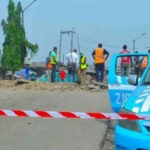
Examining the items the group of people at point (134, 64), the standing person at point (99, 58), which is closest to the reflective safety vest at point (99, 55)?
the standing person at point (99, 58)

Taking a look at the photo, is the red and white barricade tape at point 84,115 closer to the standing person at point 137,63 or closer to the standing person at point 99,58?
the standing person at point 137,63

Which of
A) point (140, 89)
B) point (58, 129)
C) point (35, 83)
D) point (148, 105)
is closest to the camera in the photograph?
point (148, 105)

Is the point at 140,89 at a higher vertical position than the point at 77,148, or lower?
higher

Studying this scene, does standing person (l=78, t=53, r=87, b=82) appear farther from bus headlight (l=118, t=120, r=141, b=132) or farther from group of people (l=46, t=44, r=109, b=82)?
bus headlight (l=118, t=120, r=141, b=132)

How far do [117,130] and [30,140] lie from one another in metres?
3.08

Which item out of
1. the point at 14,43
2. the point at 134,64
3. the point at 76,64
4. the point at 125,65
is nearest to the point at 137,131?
the point at 125,65

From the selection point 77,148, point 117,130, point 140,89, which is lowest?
point 77,148

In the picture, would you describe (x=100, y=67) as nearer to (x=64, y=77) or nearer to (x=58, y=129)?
(x=64, y=77)

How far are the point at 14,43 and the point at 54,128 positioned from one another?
3942 cm

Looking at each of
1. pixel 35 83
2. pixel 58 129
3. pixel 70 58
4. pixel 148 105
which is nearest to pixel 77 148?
pixel 58 129

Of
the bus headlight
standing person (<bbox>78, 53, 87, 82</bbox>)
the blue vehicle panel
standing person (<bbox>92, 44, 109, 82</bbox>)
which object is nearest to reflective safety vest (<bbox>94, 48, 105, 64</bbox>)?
standing person (<bbox>92, 44, 109, 82</bbox>)

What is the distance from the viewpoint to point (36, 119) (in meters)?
10.7

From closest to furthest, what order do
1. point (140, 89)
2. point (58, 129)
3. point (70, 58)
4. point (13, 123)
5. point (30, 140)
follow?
point (140, 89)
point (30, 140)
point (58, 129)
point (13, 123)
point (70, 58)

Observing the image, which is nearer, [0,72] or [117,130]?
[117,130]
